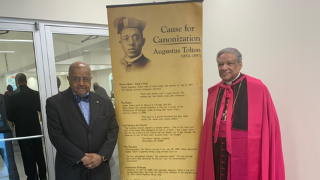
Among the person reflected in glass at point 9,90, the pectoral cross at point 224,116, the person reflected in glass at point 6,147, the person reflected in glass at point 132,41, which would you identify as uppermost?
the person reflected in glass at point 132,41

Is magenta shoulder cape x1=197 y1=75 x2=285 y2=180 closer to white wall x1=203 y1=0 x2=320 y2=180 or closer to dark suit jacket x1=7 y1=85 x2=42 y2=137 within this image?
white wall x1=203 y1=0 x2=320 y2=180

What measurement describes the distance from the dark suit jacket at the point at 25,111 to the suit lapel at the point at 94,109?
3.75 feet

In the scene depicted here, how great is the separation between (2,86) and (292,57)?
300 centimetres

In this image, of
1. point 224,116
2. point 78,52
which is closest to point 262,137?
point 224,116

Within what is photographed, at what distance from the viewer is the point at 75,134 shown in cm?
163

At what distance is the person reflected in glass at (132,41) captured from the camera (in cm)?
161

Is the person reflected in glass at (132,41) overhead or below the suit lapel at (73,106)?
overhead

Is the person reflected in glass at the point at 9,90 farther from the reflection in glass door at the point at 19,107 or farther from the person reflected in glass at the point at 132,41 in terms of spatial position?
the person reflected in glass at the point at 132,41

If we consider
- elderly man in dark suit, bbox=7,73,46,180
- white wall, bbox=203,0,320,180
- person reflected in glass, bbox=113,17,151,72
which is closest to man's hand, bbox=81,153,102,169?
person reflected in glass, bbox=113,17,151,72

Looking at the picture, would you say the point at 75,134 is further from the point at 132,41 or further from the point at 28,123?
the point at 28,123

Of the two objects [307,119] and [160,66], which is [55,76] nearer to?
[160,66]

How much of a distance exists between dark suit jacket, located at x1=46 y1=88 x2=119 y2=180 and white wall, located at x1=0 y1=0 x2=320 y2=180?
1357 mm

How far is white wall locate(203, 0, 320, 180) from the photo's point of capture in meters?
1.67

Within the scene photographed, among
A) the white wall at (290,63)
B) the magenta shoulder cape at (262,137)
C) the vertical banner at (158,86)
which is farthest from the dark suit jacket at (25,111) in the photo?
the white wall at (290,63)
